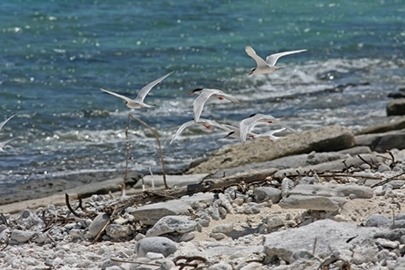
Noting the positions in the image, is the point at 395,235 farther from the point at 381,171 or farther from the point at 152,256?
the point at 381,171

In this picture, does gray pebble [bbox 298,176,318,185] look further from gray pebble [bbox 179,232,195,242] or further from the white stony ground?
gray pebble [bbox 179,232,195,242]

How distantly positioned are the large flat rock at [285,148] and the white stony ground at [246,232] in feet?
9.63

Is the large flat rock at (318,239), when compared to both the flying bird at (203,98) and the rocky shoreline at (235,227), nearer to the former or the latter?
the rocky shoreline at (235,227)

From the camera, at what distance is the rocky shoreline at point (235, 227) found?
5188mm

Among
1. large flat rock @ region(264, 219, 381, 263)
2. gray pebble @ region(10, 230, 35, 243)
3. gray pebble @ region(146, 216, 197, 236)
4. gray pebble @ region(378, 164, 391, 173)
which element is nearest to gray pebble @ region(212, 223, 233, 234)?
gray pebble @ region(146, 216, 197, 236)

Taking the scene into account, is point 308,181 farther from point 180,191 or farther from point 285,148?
point 285,148

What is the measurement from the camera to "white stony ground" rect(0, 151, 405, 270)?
5.15 meters

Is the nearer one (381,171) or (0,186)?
(381,171)

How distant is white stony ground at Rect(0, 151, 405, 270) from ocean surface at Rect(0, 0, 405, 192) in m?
4.31

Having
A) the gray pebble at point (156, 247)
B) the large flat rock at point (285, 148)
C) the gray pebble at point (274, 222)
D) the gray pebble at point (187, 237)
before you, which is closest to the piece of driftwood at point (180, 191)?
the gray pebble at point (187, 237)

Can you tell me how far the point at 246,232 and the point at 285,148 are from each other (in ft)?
14.8

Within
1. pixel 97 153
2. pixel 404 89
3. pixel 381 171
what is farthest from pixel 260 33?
pixel 381 171

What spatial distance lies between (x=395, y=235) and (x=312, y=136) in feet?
18.5

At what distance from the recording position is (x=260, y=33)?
22906mm
